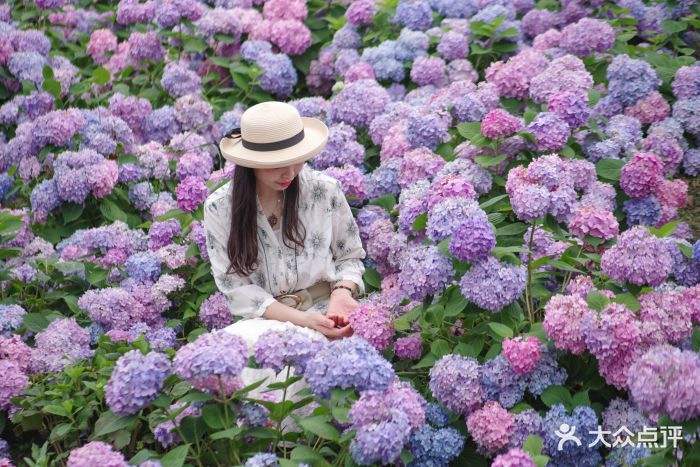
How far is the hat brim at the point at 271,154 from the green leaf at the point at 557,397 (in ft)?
3.88

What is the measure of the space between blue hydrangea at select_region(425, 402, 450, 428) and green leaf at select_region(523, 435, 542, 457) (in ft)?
1.24

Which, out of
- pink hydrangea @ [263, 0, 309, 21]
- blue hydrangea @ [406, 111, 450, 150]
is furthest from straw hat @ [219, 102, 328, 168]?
pink hydrangea @ [263, 0, 309, 21]

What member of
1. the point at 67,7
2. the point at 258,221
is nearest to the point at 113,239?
the point at 258,221

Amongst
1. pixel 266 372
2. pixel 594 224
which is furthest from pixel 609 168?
pixel 266 372

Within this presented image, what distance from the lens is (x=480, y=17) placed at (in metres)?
5.06

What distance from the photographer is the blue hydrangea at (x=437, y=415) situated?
2.68m

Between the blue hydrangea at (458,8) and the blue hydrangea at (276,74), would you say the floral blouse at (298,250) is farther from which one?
the blue hydrangea at (458,8)

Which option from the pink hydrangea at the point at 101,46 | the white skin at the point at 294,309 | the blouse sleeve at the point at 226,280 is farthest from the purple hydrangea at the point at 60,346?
the pink hydrangea at the point at 101,46

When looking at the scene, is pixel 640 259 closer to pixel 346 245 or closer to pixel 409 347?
pixel 409 347

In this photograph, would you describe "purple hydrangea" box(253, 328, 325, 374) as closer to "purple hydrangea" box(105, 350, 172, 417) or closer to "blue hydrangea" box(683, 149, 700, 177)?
"purple hydrangea" box(105, 350, 172, 417)

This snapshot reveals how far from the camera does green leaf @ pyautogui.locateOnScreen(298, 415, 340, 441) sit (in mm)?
2340

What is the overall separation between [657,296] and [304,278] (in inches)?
54.9

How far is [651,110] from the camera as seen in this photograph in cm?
402

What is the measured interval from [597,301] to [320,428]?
3.20 ft
